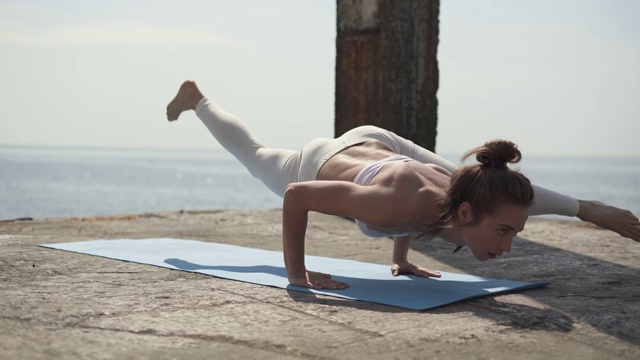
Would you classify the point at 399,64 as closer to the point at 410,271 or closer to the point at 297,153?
the point at 297,153

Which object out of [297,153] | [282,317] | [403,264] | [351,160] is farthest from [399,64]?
[282,317]

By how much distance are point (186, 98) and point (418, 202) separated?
6.29ft

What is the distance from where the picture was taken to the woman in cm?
240

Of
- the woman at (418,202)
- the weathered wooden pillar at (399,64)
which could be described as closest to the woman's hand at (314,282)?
the woman at (418,202)

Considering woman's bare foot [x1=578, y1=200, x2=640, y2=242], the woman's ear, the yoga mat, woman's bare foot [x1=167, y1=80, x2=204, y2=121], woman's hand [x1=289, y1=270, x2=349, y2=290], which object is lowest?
the yoga mat

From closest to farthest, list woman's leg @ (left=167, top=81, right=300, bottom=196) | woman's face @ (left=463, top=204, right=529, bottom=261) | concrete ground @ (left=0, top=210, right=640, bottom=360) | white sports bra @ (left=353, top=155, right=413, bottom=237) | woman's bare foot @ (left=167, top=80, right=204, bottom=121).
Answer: concrete ground @ (left=0, top=210, right=640, bottom=360) < woman's face @ (left=463, top=204, right=529, bottom=261) < white sports bra @ (left=353, top=155, right=413, bottom=237) < woman's leg @ (left=167, top=81, right=300, bottom=196) < woman's bare foot @ (left=167, top=80, right=204, bottom=121)

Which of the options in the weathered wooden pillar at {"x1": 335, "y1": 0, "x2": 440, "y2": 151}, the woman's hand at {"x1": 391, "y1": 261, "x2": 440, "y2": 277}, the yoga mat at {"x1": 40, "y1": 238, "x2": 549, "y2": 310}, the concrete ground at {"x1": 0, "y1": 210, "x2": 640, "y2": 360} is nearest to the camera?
the concrete ground at {"x1": 0, "y1": 210, "x2": 640, "y2": 360}

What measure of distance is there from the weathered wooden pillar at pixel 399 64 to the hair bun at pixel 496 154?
2.40 m

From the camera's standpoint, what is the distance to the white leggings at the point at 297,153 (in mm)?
2947

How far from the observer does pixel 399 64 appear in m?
4.86

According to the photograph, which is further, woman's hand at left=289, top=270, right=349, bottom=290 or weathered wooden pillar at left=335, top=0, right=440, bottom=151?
weathered wooden pillar at left=335, top=0, right=440, bottom=151

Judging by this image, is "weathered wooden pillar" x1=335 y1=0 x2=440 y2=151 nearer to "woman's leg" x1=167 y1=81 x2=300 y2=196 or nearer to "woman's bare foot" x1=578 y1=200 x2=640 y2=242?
"woman's leg" x1=167 y1=81 x2=300 y2=196

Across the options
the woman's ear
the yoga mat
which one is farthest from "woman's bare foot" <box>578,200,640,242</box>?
the woman's ear

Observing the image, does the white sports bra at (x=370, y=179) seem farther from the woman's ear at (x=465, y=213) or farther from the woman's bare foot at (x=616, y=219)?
the woman's bare foot at (x=616, y=219)
